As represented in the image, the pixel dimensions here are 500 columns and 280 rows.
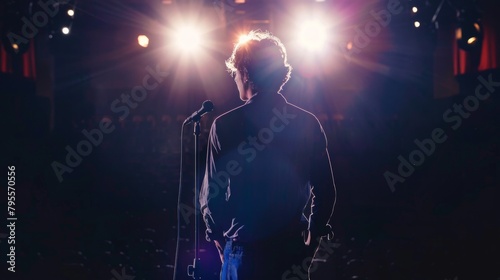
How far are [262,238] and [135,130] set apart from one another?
787cm

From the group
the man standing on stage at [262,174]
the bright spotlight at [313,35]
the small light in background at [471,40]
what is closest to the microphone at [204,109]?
the man standing on stage at [262,174]

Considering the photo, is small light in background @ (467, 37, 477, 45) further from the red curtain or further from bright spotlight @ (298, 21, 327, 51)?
the red curtain

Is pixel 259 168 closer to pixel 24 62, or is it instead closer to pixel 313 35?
→ pixel 313 35

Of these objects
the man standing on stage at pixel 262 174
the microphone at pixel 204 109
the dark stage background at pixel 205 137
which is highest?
the dark stage background at pixel 205 137

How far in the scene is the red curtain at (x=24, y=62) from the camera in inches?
351

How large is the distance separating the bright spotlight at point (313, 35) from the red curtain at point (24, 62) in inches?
226

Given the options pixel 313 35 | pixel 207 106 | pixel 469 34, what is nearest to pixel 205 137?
pixel 313 35

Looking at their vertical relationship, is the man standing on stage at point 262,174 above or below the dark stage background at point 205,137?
below

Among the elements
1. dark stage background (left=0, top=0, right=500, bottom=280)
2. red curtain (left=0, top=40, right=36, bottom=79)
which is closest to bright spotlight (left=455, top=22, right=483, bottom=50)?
dark stage background (left=0, top=0, right=500, bottom=280)

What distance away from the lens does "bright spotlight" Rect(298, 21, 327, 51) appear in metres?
9.80

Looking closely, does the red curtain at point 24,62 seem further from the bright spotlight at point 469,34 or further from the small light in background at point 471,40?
the small light in background at point 471,40

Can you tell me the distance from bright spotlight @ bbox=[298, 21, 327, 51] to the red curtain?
5749mm

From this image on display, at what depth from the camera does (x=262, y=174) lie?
157 cm

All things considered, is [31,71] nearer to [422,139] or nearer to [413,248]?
[422,139]
